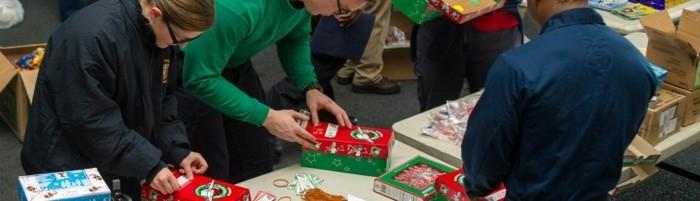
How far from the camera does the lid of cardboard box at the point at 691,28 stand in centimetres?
269

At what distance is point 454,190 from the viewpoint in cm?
205

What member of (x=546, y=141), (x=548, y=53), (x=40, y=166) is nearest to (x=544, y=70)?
(x=548, y=53)

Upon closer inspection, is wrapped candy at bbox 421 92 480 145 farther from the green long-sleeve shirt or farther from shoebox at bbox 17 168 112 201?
shoebox at bbox 17 168 112 201

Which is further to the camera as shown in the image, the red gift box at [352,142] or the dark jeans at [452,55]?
the dark jeans at [452,55]

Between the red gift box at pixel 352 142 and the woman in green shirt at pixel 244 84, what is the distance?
0.03 metres

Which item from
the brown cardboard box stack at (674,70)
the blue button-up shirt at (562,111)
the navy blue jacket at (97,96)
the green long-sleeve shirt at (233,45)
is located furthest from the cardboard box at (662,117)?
the navy blue jacket at (97,96)

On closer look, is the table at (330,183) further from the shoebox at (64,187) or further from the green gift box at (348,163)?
the shoebox at (64,187)

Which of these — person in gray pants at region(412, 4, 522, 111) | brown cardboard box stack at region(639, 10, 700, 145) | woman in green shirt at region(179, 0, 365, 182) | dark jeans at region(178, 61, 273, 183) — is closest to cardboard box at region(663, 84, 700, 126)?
brown cardboard box stack at region(639, 10, 700, 145)

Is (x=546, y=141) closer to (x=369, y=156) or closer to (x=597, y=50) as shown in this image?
(x=597, y=50)

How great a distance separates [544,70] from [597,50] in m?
0.12

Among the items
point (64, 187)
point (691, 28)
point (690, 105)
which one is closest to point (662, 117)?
point (690, 105)

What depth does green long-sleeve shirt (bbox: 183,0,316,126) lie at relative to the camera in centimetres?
215

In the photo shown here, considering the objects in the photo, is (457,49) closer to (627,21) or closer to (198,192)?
(627,21)

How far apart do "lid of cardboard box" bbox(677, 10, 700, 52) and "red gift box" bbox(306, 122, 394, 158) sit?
1.12 m
